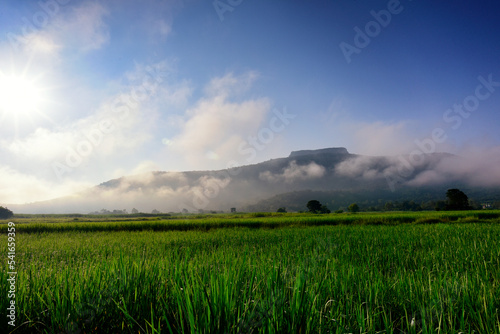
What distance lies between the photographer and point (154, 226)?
942 inches

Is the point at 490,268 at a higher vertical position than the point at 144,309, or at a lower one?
lower

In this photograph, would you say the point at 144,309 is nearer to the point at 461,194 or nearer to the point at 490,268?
the point at 490,268

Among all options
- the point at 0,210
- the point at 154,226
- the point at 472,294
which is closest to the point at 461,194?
the point at 154,226

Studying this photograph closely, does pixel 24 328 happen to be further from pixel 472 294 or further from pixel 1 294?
pixel 472 294

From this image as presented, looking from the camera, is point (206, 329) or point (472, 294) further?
point (472, 294)

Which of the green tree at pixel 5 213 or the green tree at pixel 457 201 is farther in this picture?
the green tree at pixel 5 213

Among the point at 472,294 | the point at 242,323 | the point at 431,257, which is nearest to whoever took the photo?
the point at 242,323

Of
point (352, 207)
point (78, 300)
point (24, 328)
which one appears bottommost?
point (352, 207)

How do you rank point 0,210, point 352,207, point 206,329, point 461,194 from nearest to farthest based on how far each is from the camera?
point 206,329 < point 461,194 < point 0,210 < point 352,207

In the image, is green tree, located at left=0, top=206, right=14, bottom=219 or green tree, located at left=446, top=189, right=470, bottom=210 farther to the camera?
green tree, located at left=0, top=206, right=14, bottom=219

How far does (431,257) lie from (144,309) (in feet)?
21.1

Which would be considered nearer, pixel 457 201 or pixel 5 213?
pixel 457 201

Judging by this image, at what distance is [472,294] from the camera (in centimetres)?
270

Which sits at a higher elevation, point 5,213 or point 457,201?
point 5,213
